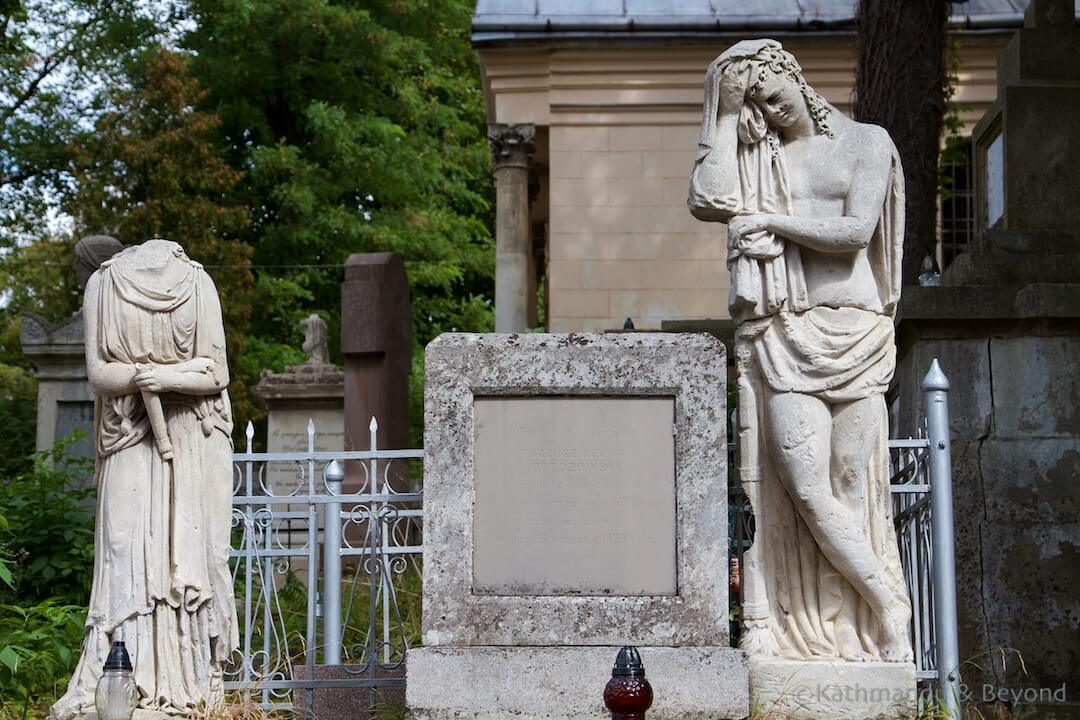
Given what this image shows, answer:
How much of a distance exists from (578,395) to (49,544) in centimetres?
521

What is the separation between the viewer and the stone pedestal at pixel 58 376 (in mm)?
15797

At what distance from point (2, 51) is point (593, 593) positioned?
2028 centimetres

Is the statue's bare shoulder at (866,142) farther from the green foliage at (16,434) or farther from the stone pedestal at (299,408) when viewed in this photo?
the green foliage at (16,434)

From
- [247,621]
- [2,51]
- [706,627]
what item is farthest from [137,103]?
[706,627]

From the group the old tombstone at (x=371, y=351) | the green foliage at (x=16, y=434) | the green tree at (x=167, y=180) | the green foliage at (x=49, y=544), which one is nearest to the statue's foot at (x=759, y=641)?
the green foliage at (x=49, y=544)

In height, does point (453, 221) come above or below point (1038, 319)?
above

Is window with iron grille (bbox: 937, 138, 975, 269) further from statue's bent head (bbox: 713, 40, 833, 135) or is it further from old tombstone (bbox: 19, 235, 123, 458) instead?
statue's bent head (bbox: 713, 40, 833, 135)

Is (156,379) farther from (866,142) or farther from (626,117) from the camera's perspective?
(626,117)

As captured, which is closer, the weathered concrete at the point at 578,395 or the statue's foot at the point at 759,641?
the weathered concrete at the point at 578,395

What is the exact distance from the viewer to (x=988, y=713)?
8164mm

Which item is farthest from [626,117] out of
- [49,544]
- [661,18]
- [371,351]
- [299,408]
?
[49,544]

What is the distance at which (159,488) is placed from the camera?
725 cm

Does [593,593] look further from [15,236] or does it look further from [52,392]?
[15,236]

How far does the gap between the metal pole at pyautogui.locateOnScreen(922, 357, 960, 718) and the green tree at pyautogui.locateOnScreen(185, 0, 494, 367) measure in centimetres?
1707
